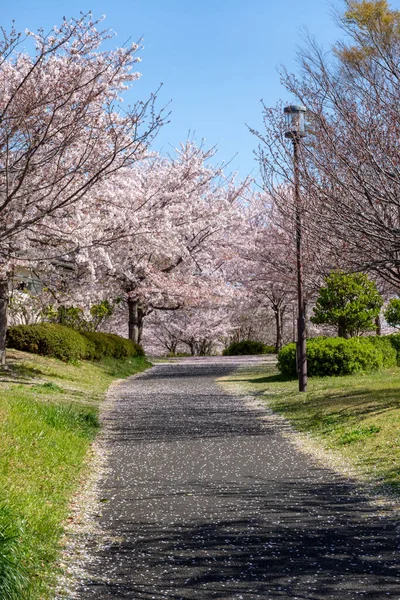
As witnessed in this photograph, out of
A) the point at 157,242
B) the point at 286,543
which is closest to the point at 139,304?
the point at 157,242

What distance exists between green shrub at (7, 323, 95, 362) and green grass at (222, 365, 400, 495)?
5.10m

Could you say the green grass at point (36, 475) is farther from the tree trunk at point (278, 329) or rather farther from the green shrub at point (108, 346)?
the tree trunk at point (278, 329)

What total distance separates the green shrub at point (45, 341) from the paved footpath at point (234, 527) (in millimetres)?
11367

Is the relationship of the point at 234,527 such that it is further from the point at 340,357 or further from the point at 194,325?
the point at 194,325

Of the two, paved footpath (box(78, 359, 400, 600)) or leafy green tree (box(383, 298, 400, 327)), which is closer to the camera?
paved footpath (box(78, 359, 400, 600))

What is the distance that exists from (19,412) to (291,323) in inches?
1796

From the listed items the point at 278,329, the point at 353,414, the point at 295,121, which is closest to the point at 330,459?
the point at 353,414

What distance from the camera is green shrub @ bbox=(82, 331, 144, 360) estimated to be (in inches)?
988

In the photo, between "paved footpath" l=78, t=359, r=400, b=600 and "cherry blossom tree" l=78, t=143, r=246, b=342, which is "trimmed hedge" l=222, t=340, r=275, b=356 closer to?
"cherry blossom tree" l=78, t=143, r=246, b=342

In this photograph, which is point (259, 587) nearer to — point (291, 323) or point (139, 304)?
point (139, 304)

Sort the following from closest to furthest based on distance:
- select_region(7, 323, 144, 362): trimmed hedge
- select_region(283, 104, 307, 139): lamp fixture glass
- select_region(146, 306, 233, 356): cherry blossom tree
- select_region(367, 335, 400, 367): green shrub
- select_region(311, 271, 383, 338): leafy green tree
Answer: select_region(283, 104, 307, 139): lamp fixture glass, select_region(367, 335, 400, 367): green shrub, select_region(311, 271, 383, 338): leafy green tree, select_region(7, 323, 144, 362): trimmed hedge, select_region(146, 306, 233, 356): cherry blossom tree

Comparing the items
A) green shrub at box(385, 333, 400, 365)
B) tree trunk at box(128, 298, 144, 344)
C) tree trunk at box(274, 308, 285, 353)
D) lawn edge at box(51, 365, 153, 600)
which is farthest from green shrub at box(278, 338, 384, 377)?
tree trunk at box(274, 308, 285, 353)

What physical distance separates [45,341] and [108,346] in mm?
4535

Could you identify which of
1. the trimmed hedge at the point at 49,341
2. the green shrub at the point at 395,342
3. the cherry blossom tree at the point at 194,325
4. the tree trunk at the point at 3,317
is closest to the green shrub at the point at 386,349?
the green shrub at the point at 395,342
